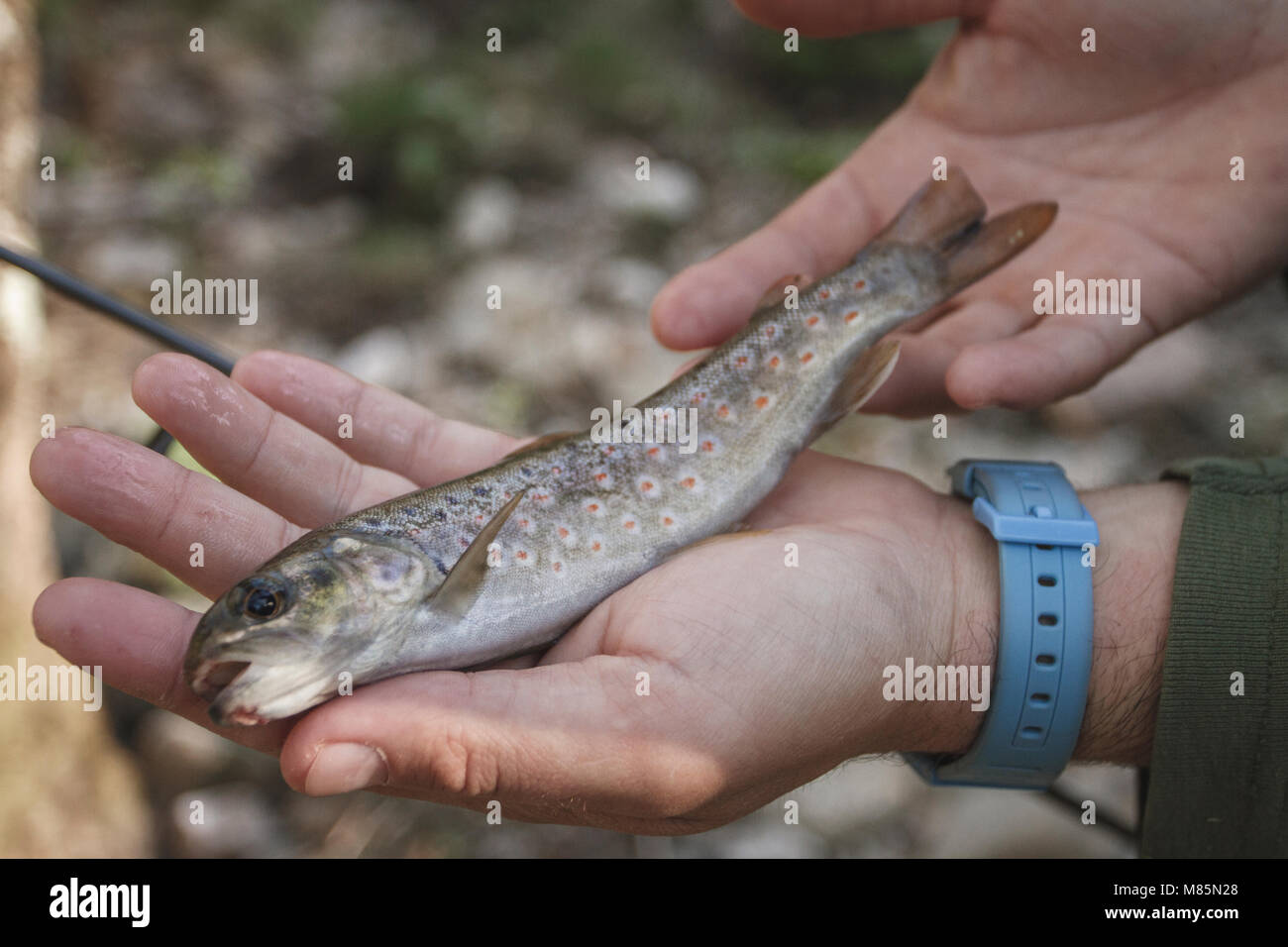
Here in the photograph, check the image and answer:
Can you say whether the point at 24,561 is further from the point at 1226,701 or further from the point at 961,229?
the point at 1226,701

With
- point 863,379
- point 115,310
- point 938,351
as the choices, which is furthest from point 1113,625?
point 115,310

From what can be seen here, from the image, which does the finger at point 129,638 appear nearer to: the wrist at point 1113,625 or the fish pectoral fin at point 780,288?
the wrist at point 1113,625

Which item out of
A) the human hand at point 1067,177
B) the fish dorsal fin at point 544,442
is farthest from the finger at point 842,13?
the fish dorsal fin at point 544,442

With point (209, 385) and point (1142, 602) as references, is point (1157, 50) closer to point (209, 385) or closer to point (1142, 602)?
point (1142, 602)

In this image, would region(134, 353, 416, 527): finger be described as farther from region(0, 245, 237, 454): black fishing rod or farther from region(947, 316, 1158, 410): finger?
region(947, 316, 1158, 410): finger

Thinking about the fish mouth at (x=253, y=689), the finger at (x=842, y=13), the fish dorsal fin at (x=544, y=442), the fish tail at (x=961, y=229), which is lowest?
the fish mouth at (x=253, y=689)

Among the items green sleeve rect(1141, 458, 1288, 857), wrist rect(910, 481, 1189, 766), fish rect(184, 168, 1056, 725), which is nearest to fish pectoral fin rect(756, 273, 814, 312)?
fish rect(184, 168, 1056, 725)
